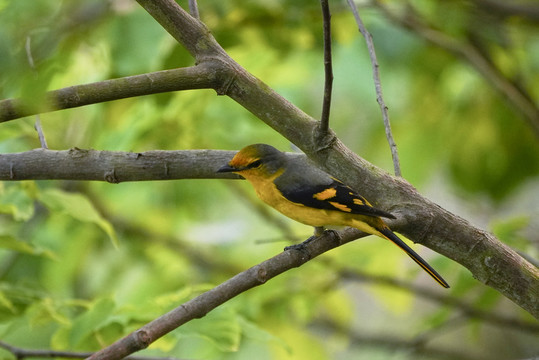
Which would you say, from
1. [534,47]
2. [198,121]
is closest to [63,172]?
[198,121]

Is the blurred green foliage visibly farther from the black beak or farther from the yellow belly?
the black beak

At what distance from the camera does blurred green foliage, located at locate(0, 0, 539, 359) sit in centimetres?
225

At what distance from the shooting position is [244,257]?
3.59 m

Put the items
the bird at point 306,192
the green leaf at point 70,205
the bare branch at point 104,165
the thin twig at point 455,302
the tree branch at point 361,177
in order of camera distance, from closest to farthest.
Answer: the tree branch at point 361,177 < the bare branch at point 104,165 < the bird at point 306,192 < the green leaf at point 70,205 < the thin twig at point 455,302

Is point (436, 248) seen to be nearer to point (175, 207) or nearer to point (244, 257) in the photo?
point (244, 257)

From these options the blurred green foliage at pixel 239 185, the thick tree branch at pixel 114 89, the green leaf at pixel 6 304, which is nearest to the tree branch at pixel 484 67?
the blurred green foliage at pixel 239 185

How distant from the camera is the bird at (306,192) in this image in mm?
1855

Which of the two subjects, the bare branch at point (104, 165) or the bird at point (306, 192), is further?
the bird at point (306, 192)

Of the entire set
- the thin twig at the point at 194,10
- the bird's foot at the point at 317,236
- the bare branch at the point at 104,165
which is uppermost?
the thin twig at the point at 194,10

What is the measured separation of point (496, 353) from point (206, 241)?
2.78 meters

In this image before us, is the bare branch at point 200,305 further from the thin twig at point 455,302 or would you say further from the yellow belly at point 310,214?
the thin twig at point 455,302

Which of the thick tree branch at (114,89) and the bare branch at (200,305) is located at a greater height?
the thick tree branch at (114,89)

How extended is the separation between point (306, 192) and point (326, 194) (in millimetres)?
76

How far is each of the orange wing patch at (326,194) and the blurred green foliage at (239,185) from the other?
390 millimetres
